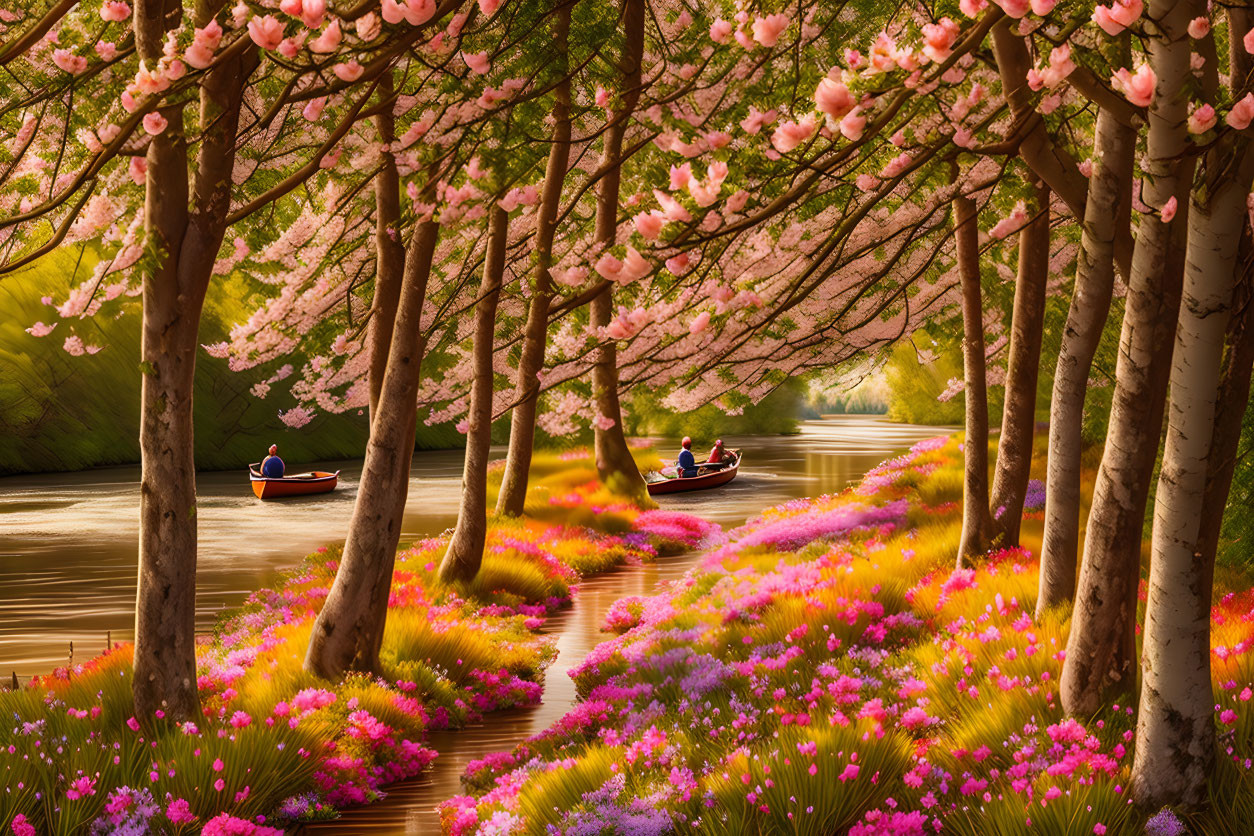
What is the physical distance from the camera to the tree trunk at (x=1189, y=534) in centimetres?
434

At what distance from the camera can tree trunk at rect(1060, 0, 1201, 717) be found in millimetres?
4281

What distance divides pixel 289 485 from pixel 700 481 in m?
12.3

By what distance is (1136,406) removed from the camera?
16.6ft

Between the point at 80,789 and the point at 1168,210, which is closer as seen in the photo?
the point at 1168,210

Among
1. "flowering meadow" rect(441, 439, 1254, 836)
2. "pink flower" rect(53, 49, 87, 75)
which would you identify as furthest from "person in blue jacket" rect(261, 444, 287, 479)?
"pink flower" rect(53, 49, 87, 75)

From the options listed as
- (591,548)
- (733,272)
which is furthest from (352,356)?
(733,272)

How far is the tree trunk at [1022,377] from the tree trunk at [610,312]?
462 cm

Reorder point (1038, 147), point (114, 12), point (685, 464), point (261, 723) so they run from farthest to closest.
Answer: point (685, 464) → point (261, 723) → point (1038, 147) → point (114, 12)

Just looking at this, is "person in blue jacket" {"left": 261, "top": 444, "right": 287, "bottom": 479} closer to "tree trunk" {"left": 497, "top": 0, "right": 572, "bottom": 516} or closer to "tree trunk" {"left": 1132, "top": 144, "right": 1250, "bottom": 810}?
"tree trunk" {"left": 497, "top": 0, "right": 572, "bottom": 516}

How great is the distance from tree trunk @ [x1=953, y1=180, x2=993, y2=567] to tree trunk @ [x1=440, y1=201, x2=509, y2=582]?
5.56 m

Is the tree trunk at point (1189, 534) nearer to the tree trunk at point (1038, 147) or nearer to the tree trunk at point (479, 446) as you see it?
the tree trunk at point (1038, 147)

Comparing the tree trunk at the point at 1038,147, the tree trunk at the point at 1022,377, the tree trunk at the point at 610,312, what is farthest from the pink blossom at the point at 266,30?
the tree trunk at the point at 610,312

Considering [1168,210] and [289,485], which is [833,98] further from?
[289,485]

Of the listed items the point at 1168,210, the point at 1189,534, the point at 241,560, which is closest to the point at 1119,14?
the point at 1168,210
